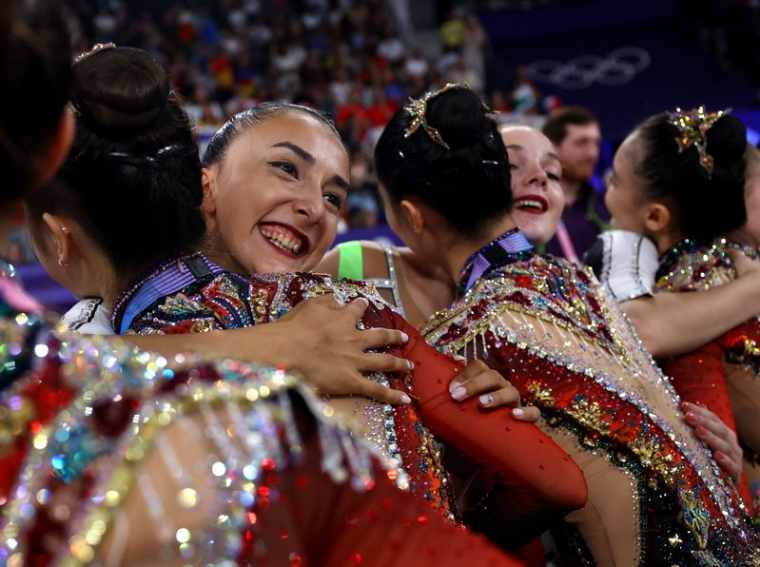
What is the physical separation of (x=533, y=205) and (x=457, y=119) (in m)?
0.55

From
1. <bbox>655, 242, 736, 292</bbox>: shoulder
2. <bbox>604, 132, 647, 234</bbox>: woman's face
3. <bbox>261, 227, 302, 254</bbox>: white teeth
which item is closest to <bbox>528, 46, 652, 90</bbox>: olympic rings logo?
<bbox>604, 132, 647, 234</bbox>: woman's face

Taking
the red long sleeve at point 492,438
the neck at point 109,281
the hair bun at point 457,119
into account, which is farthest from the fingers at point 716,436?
the neck at point 109,281

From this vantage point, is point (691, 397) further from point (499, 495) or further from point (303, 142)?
point (303, 142)

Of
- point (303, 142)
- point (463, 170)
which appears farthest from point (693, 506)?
point (303, 142)

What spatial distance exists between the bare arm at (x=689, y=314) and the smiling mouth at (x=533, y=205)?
37 cm

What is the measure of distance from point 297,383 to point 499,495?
762mm

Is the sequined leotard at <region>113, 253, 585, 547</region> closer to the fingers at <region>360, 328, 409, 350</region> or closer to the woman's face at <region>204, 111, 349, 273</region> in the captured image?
the fingers at <region>360, 328, 409, 350</region>

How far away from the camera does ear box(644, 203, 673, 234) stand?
2.40 metres

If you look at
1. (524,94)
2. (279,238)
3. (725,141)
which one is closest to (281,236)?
(279,238)

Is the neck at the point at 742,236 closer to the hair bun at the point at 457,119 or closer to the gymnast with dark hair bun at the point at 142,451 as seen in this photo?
the hair bun at the point at 457,119

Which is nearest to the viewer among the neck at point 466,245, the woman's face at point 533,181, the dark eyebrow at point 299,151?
the dark eyebrow at point 299,151

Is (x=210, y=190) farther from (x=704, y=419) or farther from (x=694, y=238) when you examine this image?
(x=694, y=238)

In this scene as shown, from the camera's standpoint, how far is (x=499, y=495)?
151 cm

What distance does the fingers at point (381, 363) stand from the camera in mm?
1269
